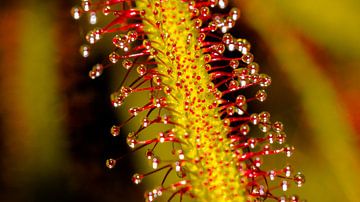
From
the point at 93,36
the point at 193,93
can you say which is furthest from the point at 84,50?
the point at 193,93

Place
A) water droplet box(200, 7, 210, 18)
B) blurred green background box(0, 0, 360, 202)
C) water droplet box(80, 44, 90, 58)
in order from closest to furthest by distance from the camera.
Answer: water droplet box(80, 44, 90, 58) → water droplet box(200, 7, 210, 18) → blurred green background box(0, 0, 360, 202)

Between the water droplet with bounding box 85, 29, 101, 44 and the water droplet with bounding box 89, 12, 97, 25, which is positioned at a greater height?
the water droplet with bounding box 89, 12, 97, 25

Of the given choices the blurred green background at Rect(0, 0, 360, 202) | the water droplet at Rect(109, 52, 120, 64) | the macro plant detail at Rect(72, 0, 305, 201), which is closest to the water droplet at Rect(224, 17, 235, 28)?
the macro plant detail at Rect(72, 0, 305, 201)

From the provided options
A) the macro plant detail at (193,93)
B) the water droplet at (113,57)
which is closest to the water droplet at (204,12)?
the macro plant detail at (193,93)

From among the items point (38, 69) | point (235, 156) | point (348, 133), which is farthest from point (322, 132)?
point (38, 69)

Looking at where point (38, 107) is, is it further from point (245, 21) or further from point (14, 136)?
point (245, 21)

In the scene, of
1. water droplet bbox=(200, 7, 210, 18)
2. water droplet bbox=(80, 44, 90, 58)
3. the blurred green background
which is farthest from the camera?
the blurred green background

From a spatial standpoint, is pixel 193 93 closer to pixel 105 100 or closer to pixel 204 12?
pixel 204 12

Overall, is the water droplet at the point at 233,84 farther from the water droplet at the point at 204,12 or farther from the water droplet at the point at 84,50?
the water droplet at the point at 84,50

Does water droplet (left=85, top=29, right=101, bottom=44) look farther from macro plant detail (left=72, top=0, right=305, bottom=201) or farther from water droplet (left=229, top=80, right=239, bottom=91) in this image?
water droplet (left=229, top=80, right=239, bottom=91)

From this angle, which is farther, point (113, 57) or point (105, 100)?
point (105, 100)
